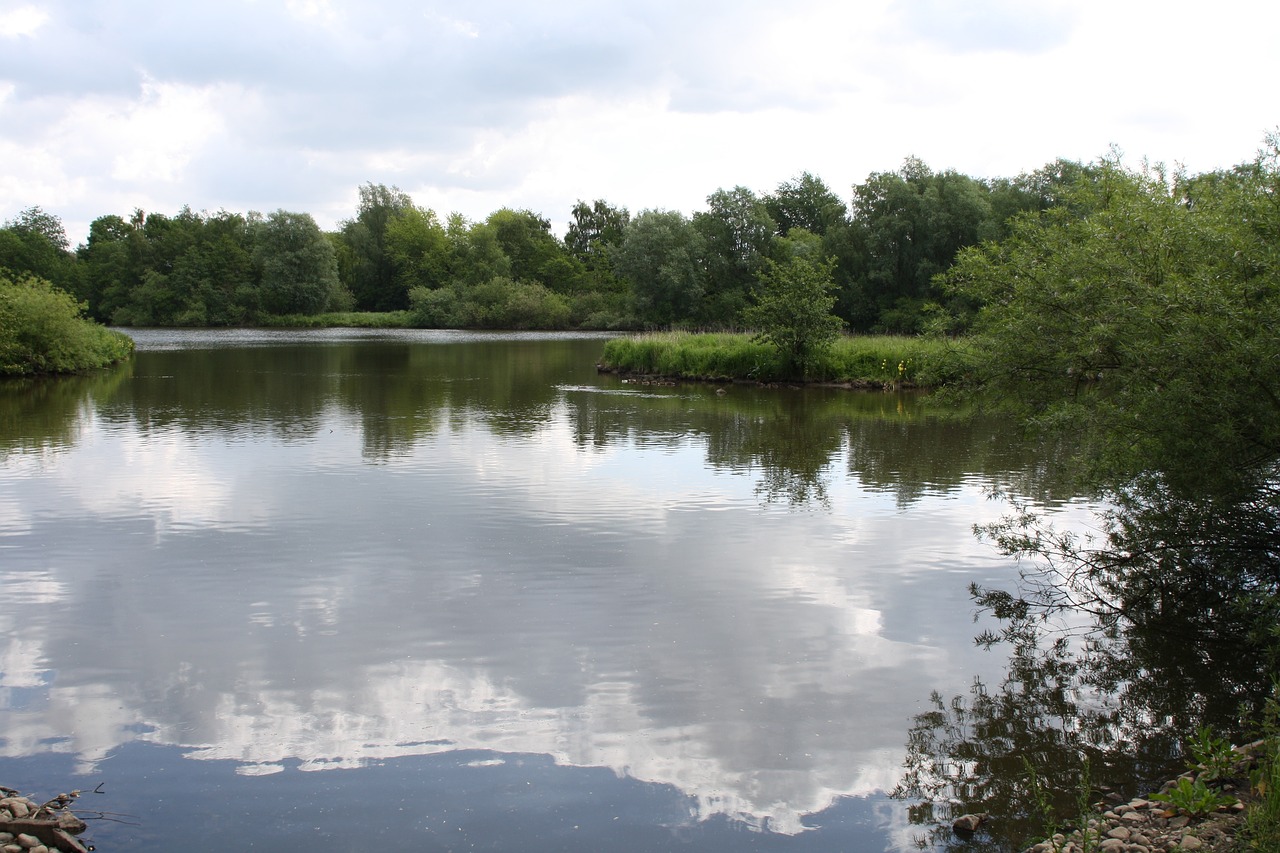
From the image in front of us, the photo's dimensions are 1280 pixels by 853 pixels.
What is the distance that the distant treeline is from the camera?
188ft

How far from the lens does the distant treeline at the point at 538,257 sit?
188 feet

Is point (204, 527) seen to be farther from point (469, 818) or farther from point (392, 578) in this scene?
point (469, 818)

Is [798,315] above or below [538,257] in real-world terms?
below

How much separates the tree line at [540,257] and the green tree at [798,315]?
16.5 meters

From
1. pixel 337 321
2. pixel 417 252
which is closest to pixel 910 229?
pixel 337 321

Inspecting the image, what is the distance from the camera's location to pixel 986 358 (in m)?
10.3

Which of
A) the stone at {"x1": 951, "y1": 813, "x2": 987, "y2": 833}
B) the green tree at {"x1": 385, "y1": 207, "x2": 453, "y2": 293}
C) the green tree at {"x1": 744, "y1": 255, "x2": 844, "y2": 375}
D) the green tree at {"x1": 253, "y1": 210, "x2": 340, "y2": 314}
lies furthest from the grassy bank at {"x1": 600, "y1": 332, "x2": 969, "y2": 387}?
the green tree at {"x1": 385, "y1": 207, "x2": 453, "y2": 293}

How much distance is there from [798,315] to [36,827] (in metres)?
30.4

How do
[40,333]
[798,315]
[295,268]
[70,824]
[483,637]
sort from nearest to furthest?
[70,824] < [483,637] < [798,315] < [40,333] < [295,268]

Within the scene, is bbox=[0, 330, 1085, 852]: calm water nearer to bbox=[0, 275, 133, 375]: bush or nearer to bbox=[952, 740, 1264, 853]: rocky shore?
bbox=[952, 740, 1264, 853]: rocky shore

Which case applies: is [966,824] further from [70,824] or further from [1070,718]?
[70,824]

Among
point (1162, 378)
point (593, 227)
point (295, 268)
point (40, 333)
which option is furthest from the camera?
point (593, 227)

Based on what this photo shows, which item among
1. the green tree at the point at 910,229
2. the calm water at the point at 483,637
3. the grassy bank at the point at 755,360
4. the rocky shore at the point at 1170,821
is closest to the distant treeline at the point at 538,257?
the green tree at the point at 910,229

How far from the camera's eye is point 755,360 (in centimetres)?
3619
